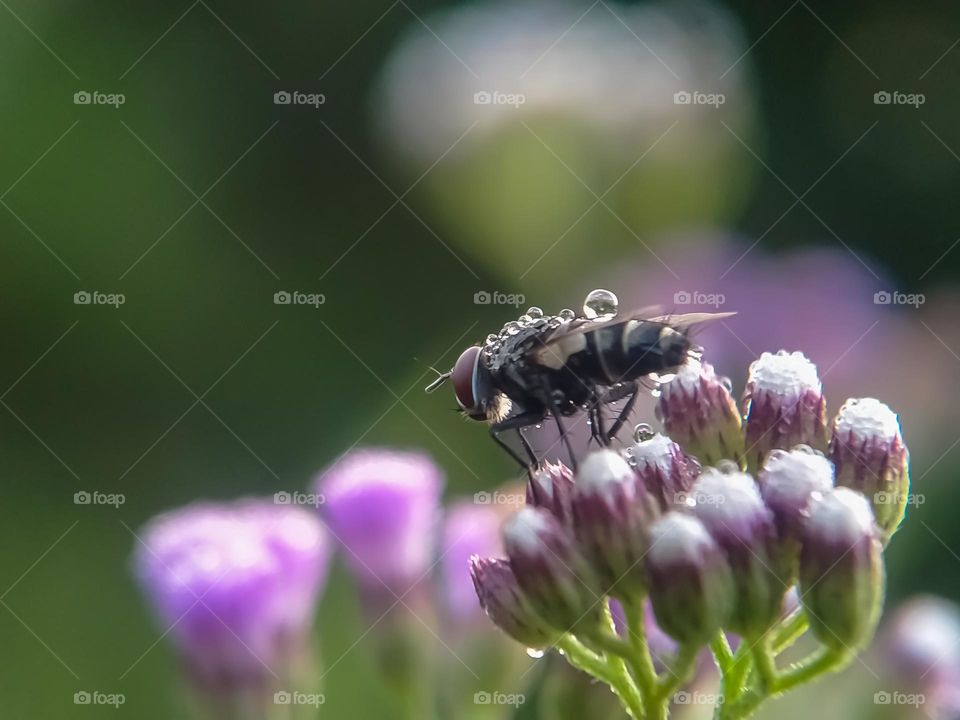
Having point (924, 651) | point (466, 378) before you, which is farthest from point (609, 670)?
point (924, 651)

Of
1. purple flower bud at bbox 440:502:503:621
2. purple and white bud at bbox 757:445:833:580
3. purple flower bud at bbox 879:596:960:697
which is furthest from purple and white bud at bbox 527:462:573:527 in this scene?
purple flower bud at bbox 879:596:960:697

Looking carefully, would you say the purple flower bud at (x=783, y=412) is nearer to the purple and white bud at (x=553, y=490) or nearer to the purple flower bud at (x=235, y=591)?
the purple and white bud at (x=553, y=490)

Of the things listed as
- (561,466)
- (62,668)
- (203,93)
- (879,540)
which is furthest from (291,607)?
(203,93)

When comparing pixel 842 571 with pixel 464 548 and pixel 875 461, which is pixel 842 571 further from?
pixel 464 548

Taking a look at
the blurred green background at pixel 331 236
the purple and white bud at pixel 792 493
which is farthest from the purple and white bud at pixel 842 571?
the blurred green background at pixel 331 236

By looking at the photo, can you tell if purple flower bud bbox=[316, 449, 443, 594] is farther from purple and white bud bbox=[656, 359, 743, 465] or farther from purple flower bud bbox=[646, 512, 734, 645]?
purple flower bud bbox=[646, 512, 734, 645]

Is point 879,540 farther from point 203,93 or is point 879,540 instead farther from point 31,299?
point 203,93
